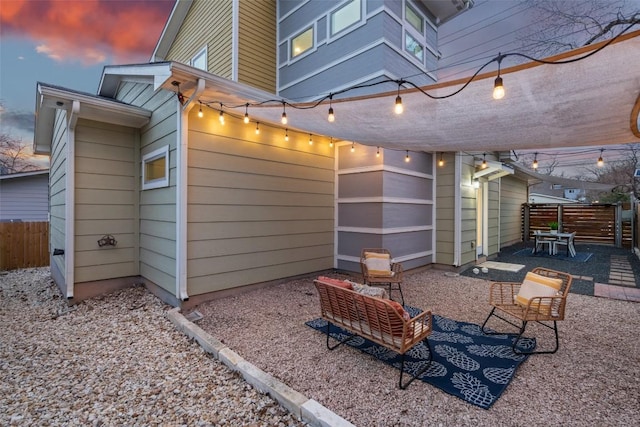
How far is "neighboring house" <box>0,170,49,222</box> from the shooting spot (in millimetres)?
11453

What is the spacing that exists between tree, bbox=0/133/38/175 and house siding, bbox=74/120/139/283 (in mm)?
17352

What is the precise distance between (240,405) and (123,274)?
13.7 ft

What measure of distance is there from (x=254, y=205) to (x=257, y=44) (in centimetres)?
475

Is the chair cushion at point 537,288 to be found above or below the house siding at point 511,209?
below

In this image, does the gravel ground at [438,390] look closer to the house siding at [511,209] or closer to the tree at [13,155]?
the house siding at [511,209]

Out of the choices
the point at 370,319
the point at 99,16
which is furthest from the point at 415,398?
the point at 99,16

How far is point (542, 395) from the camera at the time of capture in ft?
7.39

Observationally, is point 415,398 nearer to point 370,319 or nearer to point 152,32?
point 370,319

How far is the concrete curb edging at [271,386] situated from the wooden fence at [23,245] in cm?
758

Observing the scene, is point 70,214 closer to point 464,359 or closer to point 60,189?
point 60,189

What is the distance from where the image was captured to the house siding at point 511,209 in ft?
35.8

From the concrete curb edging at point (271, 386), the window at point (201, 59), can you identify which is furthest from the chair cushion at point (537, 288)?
the window at point (201, 59)

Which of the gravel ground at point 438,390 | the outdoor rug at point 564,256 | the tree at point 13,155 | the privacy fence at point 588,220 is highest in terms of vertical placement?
the tree at point 13,155

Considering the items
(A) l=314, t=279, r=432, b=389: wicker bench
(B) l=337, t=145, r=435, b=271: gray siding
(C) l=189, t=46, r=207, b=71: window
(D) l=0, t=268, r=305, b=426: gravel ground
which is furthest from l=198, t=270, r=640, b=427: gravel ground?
(C) l=189, t=46, r=207, b=71: window
